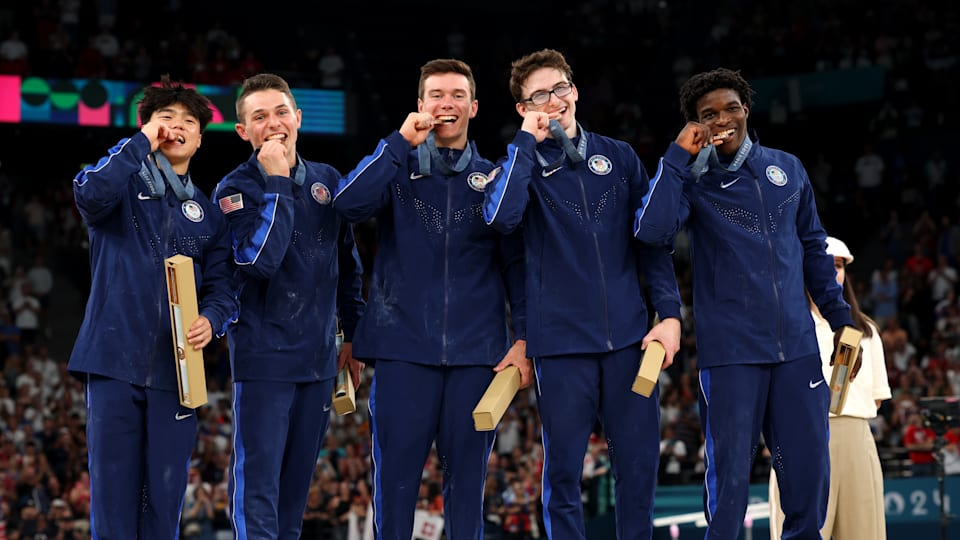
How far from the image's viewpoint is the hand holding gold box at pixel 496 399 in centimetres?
527

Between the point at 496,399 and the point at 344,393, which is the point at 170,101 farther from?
the point at 496,399

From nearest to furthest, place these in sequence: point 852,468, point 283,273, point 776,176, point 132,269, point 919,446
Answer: point 132,269, point 283,273, point 776,176, point 852,468, point 919,446

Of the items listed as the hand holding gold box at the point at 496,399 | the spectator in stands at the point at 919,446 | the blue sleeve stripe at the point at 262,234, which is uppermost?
the blue sleeve stripe at the point at 262,234

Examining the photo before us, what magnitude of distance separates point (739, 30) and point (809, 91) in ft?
7.99

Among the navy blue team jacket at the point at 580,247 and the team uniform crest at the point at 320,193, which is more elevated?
the team uniform crest at the point at 320,193

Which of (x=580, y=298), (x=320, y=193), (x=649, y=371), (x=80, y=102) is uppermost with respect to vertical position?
(x=80, y=102)

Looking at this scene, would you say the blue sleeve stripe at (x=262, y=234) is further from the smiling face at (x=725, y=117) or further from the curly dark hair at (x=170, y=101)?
the smiling face at (x=725, y=117)

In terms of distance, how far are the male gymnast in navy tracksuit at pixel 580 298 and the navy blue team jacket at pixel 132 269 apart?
1.33 meters

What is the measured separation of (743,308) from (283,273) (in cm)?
209

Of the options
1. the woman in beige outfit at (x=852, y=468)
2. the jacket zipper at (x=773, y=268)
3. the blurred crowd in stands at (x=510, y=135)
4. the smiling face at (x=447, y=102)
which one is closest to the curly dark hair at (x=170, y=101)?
the smiling face at (x=447, y=102)

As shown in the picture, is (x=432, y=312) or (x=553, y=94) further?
(x=553, y=94)

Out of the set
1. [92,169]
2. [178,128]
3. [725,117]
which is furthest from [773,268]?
[92,169]

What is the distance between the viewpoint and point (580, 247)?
5.58m

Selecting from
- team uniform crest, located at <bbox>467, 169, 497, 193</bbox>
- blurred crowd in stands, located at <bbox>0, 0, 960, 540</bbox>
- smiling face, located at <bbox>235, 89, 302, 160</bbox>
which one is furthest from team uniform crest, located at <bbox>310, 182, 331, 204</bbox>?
blurred crowd in stands, located at <bbox>0, 0, 960, 540</bbox>
